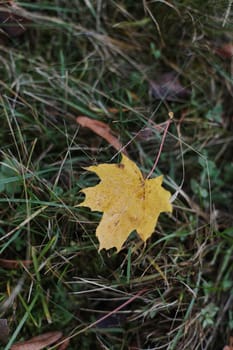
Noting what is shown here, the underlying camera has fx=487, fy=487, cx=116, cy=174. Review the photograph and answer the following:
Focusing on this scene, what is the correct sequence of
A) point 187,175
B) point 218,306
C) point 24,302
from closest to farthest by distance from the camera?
1. point 24,302
2. point 218,306
3. point 187,175

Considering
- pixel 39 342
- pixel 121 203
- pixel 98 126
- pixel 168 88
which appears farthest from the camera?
pixel 168 88

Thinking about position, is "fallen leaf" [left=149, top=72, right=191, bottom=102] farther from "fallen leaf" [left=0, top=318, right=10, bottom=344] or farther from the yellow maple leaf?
"fallen leaf" [left=0, top=318, right=10, bottom=344]

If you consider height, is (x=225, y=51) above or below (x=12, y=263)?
above

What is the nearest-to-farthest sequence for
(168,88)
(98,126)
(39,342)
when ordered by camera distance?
1. (39,342)
2. (98,126)
3. (168,88)

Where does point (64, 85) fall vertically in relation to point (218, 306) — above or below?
above

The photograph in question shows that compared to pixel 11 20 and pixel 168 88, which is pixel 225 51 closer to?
pixel 168 88

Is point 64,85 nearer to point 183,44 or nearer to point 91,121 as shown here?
point 91,121

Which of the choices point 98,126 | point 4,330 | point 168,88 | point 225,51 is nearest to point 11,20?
point 98,126

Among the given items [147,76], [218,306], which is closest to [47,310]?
[218,306]
